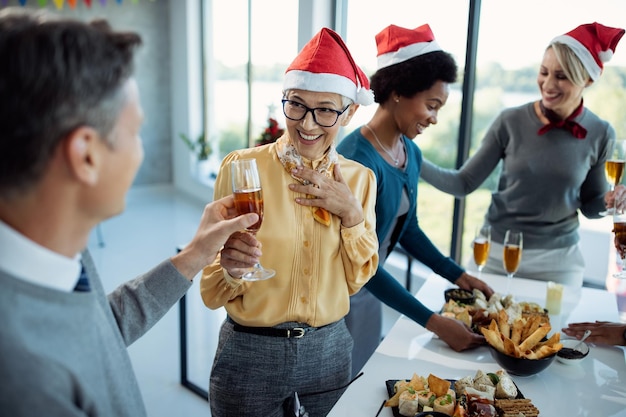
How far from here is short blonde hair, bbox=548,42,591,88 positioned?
2.36 meters

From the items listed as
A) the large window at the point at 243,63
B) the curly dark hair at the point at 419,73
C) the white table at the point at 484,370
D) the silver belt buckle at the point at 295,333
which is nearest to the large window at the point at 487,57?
the curly dark hair at the point at 419,73

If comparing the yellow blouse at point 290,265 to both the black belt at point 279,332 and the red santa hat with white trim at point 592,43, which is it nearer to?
the black belt at point 279,332

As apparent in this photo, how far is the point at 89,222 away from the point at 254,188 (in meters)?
0.54

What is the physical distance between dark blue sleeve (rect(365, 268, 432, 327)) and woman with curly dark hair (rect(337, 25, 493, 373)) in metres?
0.14

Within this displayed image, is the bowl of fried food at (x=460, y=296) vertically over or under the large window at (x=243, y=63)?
under

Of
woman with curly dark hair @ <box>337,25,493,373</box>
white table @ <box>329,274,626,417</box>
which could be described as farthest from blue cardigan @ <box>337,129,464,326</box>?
white table @ <box>329,274,626,417</box>

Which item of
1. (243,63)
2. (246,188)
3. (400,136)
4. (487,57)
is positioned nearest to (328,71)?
(246,188)

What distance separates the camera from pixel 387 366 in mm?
1631

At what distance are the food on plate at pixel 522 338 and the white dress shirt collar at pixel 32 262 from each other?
1.17 meters

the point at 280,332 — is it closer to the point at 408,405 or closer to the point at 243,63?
the point at 408,405

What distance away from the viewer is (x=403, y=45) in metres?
2.13

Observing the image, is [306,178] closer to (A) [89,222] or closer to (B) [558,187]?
(A) [89,222]

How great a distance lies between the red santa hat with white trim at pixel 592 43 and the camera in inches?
93.0

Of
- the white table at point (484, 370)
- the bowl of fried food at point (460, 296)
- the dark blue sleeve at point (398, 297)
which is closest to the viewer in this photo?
the white table at point (484, 370)
